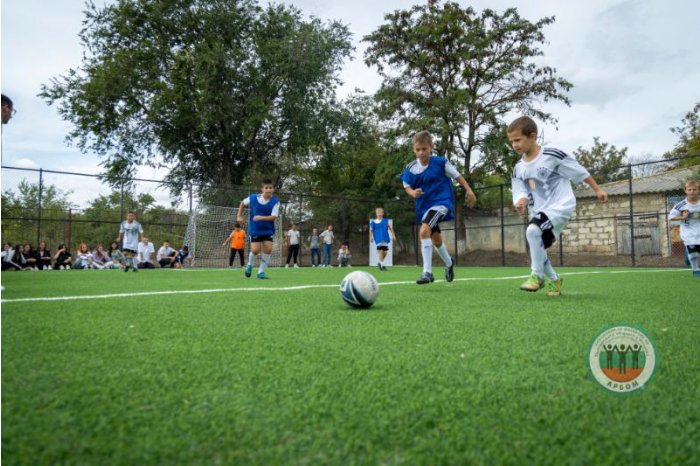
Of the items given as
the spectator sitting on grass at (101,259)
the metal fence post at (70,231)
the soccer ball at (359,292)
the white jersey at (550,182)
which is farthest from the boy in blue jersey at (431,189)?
the metal fence post at (70,231)

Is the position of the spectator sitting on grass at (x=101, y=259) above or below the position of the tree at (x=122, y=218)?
below

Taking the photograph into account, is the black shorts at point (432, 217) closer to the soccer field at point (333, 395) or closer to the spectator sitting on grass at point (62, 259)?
the soccer field at point (333, 395)

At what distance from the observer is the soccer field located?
1.26 meters

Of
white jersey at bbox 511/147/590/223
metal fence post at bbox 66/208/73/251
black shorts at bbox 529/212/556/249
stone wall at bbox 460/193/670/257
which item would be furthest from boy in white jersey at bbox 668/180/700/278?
metal fence post at bbox 66/208/73/251

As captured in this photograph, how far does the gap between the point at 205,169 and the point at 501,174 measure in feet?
56.9

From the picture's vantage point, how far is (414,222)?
25922mm

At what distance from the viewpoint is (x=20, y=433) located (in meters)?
1.32

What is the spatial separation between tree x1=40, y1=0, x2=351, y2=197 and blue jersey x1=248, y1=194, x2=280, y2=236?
16635 mm

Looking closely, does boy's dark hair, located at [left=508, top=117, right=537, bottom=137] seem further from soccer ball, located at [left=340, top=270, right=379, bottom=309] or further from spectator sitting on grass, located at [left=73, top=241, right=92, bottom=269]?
spectator sitting on grass, located at [left=73, top=241, right=92, bottom=269]

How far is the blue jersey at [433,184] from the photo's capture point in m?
7.02

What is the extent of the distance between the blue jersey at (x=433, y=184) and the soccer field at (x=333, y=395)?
13.1 feet

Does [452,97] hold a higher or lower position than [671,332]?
higher

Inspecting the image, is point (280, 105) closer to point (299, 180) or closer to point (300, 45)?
point (300, 45)

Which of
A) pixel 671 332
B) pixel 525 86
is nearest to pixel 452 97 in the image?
pixel 525 86
